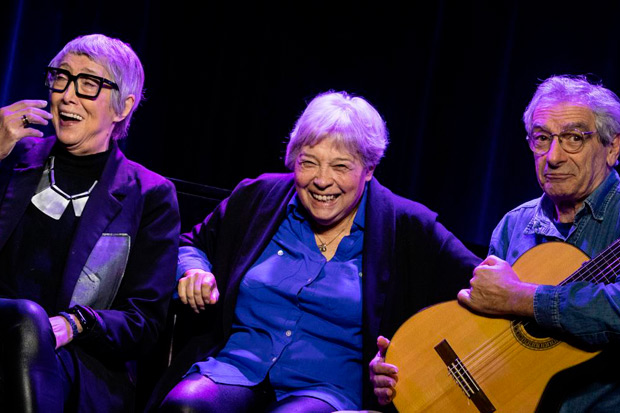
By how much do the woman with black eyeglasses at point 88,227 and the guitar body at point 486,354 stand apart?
93 cm

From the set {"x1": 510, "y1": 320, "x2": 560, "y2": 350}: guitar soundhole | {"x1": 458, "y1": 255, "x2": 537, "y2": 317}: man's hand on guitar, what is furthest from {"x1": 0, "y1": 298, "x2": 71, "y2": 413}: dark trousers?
{"x1": 510, "y1": 320, "x2": 560, "y2": 350}: guitar soundhole

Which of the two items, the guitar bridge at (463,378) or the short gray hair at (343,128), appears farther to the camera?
the short gray hair at (343,128)

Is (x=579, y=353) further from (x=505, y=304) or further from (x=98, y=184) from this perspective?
(x=98, y=184)

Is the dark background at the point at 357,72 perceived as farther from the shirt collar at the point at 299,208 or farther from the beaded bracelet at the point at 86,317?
the beaded bracelet at the point at 86,317

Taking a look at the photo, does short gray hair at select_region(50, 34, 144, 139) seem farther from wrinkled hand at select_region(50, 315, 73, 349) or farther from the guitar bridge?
the guitar bridge

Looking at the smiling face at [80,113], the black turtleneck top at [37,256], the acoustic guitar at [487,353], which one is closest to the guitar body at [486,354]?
the acoustic guitar at [487,353]

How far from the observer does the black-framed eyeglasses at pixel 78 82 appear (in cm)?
267

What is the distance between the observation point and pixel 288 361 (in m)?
2.46

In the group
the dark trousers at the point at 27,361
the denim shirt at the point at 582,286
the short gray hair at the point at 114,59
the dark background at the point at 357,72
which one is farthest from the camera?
the dark background at the point at 357,72

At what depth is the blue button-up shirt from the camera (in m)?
2.43

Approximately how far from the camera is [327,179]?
2.61 meters

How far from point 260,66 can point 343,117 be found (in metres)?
1.73

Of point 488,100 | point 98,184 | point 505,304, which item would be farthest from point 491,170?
point 98,184

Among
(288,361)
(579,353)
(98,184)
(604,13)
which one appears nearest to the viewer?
(579,353)
